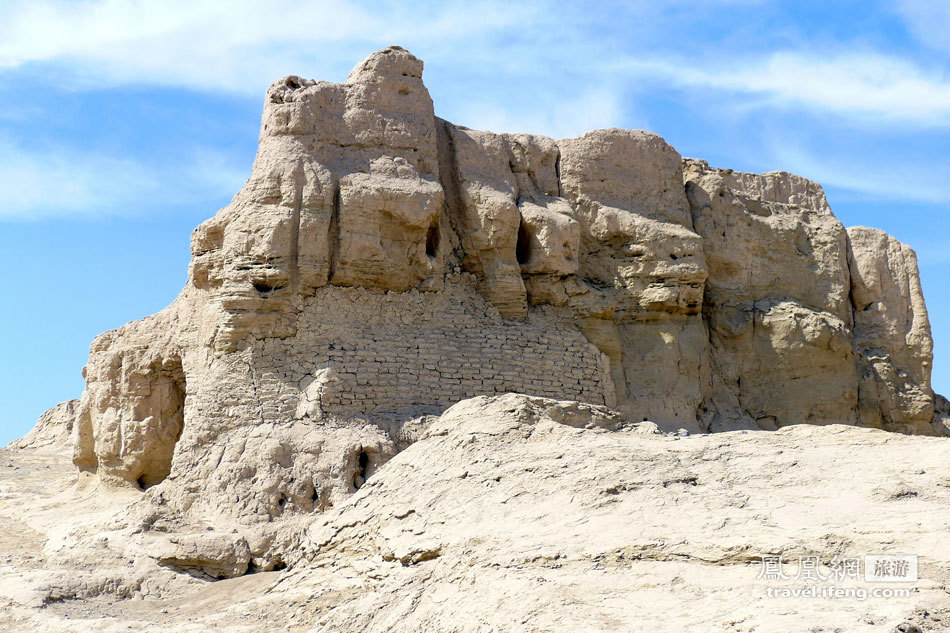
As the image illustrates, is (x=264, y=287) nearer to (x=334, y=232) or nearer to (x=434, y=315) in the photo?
(x=334, y=232)

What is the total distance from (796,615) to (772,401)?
10579 mm

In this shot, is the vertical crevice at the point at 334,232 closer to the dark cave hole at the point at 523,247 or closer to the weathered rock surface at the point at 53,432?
the dark cave hole at the point at 523,247

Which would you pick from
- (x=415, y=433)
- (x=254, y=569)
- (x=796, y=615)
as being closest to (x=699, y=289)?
(x=415, y=433)

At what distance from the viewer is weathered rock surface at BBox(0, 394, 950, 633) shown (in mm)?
6137

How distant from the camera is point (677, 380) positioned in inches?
590

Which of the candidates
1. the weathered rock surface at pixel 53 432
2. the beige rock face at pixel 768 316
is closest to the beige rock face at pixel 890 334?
the beige rock face at pixel 768 316

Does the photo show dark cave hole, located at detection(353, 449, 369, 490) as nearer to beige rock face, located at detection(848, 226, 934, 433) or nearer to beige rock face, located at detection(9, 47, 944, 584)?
beige rock face, located at detection(9, 47, 944, 584)

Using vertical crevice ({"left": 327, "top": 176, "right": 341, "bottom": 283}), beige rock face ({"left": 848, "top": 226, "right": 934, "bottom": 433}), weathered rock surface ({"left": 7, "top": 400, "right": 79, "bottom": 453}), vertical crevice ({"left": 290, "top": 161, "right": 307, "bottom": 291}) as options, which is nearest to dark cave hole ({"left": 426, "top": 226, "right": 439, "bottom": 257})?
vertical crevice ({"left": 327, "top": 176, "right": 341, "bottom": 283})

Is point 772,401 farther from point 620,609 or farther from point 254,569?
point 620,609

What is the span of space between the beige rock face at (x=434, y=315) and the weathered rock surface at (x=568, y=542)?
1351 mm

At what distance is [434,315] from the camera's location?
44.2 feet

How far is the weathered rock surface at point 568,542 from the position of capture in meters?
6.14

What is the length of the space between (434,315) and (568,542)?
21.9ft

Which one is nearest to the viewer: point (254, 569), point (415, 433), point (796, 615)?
point (796, 615)
